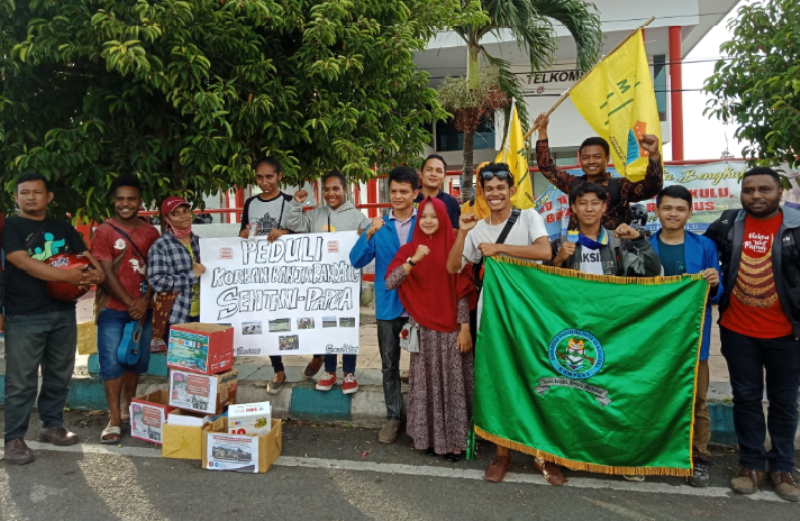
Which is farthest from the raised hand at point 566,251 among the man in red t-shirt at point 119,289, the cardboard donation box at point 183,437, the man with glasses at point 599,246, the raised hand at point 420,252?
the man in red t-shirt at point 119,289

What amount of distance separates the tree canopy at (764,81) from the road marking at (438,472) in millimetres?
2371

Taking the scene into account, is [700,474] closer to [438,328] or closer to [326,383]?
[438,328]

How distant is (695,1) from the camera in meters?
13.5

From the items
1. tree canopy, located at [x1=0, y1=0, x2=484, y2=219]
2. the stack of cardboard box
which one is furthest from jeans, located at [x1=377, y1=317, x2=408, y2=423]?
tree canopy, located at [x1=0, y1=0, x2=484, y2=219]

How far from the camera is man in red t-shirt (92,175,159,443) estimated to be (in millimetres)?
4184

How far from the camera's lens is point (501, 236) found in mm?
3520

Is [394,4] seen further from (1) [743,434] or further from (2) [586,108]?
(1) [743,434]

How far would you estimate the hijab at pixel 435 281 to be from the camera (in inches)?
145

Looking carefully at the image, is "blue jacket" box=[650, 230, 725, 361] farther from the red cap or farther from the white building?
the white building

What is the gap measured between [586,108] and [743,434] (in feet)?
8.70

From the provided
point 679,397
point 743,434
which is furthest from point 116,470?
point 743,434

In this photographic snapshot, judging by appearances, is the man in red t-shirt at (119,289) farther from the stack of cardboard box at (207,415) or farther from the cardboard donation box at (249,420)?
the cardboard donation box at (249,420)

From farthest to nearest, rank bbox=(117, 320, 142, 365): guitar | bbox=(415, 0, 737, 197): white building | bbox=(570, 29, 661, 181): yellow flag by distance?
1. bbox=(415, 0, 737, 197): white building
2. bbox=(117, 320, 142, 365): guitar
3. bbox=(570, 29, 661, 181): yellow flag

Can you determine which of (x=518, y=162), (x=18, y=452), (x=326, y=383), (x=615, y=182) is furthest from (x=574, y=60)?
(x=18, y=452)
